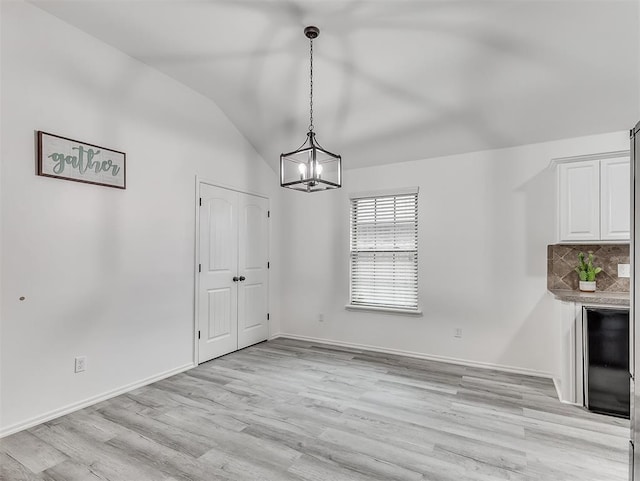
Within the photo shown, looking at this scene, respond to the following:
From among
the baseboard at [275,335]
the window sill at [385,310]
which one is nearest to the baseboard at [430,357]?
the baseboard at [275,335]

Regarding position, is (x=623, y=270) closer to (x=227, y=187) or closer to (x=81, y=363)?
(x=227, y=187)

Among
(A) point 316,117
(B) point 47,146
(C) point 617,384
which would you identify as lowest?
(C) point 617,384

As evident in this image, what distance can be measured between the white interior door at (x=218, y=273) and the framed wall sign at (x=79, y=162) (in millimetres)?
1044

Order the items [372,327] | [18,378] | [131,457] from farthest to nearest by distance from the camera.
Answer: [372,327] < [18,378] < [131,457]

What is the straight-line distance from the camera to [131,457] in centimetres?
237

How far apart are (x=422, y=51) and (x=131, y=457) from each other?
380 cm

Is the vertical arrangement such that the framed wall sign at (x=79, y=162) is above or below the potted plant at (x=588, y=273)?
above

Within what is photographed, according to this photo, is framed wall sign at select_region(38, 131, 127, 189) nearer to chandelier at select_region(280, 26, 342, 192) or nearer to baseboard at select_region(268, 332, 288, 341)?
chandelier at select_region(280, 26, 342, 192)

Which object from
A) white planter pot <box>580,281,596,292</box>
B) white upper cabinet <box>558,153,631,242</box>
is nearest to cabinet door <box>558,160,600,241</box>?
white upper cabinet <box>558,153,631,242</box>

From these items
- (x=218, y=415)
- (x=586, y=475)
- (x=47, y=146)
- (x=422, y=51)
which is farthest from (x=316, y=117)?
(x=586, y=475)

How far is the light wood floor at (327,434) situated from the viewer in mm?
2236

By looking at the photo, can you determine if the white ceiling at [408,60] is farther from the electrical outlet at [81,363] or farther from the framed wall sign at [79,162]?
the electrical outlet at [81,363]

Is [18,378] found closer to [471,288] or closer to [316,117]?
[316,117]

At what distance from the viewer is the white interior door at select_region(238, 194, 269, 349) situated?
4.91 meters
